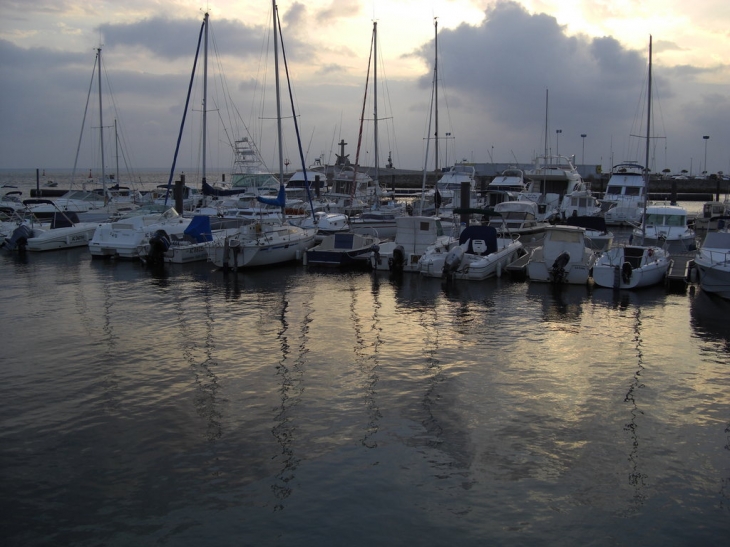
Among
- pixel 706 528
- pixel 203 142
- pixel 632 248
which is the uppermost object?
pixel 203 142

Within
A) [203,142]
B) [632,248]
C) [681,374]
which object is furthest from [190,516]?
[203,142]

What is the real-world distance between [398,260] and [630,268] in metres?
8.73

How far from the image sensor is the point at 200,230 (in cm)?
3061

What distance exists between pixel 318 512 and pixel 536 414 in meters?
4.67

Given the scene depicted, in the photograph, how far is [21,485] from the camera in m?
8.98

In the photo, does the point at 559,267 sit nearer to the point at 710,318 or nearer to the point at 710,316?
the point at 710,316

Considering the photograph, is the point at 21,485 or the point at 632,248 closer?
the point at 21,485

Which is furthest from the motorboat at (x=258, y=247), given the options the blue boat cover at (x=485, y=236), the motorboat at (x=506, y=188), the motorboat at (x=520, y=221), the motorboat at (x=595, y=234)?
the motorboat at (x=506, y=188)

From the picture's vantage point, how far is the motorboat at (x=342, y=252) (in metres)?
28.3

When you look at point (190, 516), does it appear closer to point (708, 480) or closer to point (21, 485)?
point (21, 485)

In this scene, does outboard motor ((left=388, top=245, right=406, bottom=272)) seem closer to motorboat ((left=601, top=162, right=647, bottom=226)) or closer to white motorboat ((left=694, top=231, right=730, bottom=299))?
white motorboat ((left=694, top=231, right=730, bottom=299))

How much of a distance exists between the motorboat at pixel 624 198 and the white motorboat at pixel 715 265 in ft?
67.7

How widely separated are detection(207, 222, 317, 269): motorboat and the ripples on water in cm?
727

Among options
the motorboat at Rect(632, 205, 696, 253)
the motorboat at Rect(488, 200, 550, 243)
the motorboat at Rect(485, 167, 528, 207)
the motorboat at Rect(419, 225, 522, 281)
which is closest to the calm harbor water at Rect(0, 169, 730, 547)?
the motorboat at Rect(419, 225, 522, 281)
